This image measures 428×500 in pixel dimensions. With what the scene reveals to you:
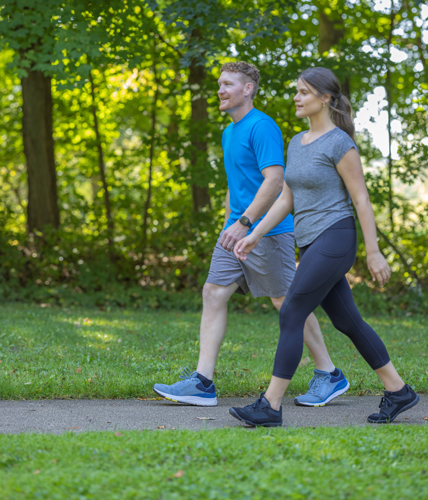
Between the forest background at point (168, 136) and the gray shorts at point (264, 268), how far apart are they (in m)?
5.11

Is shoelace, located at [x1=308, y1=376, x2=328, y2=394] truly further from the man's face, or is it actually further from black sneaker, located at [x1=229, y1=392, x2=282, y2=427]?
the man's face

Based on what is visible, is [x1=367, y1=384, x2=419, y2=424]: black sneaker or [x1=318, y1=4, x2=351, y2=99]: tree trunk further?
[x1=318, y1=4, x2=351, y2=99]: tree trunk

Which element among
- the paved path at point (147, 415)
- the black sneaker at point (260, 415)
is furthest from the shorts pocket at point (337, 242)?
the paved path at point (147, 415)

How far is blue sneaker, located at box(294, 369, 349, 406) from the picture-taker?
4.21m

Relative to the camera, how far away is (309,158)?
348 centimetres

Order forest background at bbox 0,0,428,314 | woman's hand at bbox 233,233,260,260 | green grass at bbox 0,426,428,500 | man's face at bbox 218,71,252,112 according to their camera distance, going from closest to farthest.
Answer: green grass at bbox 0,426,428,500
woman's hand at bbox 233,233,260,260
man's face at bbox 218,71,252,112
forest background at bbox 0,0,428,314

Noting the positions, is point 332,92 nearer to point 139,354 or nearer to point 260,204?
point 260,204

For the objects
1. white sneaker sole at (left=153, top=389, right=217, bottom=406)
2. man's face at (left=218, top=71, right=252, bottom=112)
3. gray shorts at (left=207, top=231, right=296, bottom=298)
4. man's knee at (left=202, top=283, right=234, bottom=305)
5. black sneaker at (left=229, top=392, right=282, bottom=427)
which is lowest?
white sneaker sole at (left=153, top=389, right=217, bottom=406)

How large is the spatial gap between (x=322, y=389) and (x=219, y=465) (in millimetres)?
1693

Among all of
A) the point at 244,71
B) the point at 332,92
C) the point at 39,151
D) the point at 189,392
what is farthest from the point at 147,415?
the point at 39,151

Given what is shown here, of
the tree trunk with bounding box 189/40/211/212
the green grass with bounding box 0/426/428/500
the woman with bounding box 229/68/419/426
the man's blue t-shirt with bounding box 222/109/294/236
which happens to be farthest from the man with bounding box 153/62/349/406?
the tree trunk with bounding box 189/40/211/212

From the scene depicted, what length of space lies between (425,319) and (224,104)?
22.3ft

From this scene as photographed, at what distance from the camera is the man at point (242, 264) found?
4.10m

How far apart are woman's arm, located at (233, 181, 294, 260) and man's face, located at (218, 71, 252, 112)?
84cm
